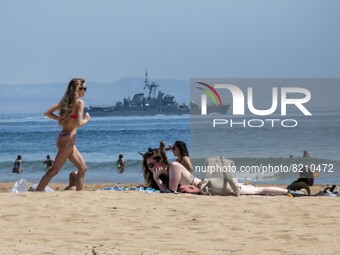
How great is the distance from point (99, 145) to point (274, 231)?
38785 mm

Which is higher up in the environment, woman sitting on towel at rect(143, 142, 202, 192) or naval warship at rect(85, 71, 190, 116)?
woman sitting on towel at rect(143, 142, 202, 192)

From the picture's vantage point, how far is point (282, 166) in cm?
2909

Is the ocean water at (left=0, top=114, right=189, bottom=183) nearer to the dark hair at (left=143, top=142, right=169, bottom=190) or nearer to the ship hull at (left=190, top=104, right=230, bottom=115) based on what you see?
the ship hull at (left=190, top=104, right=230, bottom=115)

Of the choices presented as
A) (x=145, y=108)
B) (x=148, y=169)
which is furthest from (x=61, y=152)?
(x=145, y=108)

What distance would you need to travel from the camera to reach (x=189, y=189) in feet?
38.5

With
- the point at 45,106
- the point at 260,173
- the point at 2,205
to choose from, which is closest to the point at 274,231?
the point at 2,205

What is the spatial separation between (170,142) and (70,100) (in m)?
39.5

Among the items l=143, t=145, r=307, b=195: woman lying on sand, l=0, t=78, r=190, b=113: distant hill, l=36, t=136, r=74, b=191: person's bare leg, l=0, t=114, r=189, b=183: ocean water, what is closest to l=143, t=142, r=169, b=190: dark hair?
l=143, t=145, r=307, b=195: woman lying on sand

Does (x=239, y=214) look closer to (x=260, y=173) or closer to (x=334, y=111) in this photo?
(x=260, y=173)

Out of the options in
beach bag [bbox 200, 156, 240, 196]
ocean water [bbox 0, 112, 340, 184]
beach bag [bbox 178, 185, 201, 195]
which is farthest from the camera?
ocean water [bbox 0, 112, 340, 184]

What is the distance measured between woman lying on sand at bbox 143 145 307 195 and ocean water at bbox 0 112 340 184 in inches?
390

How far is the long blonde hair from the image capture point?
11.4 meters

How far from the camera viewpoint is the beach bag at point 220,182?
454 inches

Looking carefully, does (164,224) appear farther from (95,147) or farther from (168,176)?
(95,147)
